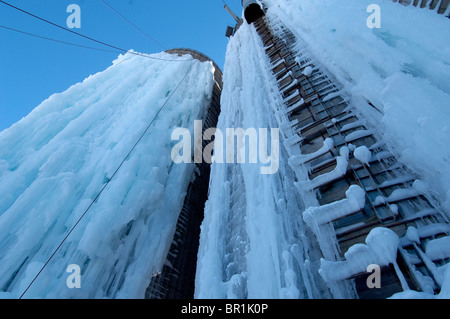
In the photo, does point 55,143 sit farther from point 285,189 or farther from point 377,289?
point 377,289

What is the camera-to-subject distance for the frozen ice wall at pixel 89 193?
3.27m

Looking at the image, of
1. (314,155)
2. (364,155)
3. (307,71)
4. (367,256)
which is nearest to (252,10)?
(307,71)

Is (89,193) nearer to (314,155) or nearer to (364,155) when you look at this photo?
(314,155)

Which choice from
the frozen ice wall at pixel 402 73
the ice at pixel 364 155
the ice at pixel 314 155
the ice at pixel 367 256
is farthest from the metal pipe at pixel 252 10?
the ice at pixel 367 256

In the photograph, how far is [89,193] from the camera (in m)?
4.13

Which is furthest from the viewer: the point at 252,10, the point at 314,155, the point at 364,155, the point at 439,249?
the point at 252,10

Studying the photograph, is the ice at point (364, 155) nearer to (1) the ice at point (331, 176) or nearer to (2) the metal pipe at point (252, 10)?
(1) the ice at point (331, 176)

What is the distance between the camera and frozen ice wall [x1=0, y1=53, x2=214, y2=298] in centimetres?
327

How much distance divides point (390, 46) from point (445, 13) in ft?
2.60

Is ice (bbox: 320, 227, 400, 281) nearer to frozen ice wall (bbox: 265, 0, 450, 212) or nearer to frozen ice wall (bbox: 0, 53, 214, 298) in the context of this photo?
frozen ice wall (bbox: 265, 0, 450, 212)

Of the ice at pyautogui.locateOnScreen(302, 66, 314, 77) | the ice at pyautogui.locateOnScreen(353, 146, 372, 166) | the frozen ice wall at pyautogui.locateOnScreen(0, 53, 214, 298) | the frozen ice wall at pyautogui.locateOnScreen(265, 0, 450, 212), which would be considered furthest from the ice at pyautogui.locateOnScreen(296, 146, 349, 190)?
the frozen ice wall at pyautogui.locateOnScreen(0, 53, 214, 298)

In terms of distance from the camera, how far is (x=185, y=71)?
30.3 feet

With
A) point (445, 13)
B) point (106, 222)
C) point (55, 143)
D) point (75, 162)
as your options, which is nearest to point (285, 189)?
point (106, 222)

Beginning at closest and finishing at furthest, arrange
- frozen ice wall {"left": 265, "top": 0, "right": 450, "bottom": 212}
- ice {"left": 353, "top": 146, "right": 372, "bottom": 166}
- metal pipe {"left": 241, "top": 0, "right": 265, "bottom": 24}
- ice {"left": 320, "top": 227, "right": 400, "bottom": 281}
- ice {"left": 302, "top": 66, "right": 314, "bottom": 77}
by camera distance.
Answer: ice {"left": 320, "top": 227, "right": 400, "bottom": 281}, frozen ice wall {"left": 265, "top": 0, "right": 450, "bottom": 212}, ice {"left": 353, "top": 146, "right": 372, "bottom": 166}, ice {"left": 302, "top": 66, "right": 314, "bottom": 77}, metal pipe {"left": 241, "top": 0, "right": 265, "bottom": 24}
